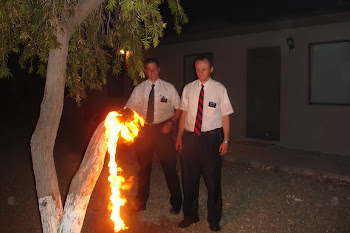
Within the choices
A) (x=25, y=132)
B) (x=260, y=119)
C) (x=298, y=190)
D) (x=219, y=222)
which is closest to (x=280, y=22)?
(x=260, y=119)

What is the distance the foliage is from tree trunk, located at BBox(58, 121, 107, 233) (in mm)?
811

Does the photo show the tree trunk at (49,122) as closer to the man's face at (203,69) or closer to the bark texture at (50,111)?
the bark texture at (50,111)

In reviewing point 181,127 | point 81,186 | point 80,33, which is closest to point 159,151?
point 181,127

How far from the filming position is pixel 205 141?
4680 mm

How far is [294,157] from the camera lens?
852 cm

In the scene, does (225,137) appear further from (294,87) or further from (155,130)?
(294,87)

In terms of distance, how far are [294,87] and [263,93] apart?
118 centimetres

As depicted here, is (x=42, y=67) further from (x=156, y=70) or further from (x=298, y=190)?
(x=298, y=190)

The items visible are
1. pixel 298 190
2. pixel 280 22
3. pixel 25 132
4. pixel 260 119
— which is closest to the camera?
pixel 298 190

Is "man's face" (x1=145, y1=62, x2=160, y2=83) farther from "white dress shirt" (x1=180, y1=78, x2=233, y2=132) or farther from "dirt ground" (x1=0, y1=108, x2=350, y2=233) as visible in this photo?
"dirt ground" (x1=0, y1=108, x2=350, y2=233)

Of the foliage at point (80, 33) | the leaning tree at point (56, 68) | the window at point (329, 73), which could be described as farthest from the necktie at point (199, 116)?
the window at point (329, 73)

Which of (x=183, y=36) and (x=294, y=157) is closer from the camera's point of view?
(x=294, y=157)

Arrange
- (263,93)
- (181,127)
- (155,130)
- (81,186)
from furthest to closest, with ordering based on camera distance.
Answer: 1. (263,93)
2. (155,130)
3. (181,127)
4. (81,186)

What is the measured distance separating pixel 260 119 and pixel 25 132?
27.3 feet
